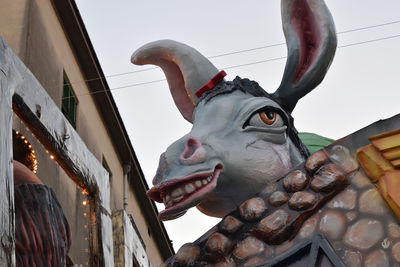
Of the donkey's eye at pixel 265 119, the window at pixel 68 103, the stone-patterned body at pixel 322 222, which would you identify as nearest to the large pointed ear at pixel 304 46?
the donkey's eye at pixel 265 119

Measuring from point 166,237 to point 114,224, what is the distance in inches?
524

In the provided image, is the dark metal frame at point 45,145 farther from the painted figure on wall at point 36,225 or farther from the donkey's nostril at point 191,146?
the donkey's nostril at point 191,146

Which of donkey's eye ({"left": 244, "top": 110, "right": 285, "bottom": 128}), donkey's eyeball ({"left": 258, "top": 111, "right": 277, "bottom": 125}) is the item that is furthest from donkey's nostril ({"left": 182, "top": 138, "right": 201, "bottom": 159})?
donkey's eyeball ({"left": 258, "top": 111, "right": 277, "bottom": 125})

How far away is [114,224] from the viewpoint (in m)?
9.26

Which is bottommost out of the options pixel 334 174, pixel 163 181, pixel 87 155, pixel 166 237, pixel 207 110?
pixel 334 174

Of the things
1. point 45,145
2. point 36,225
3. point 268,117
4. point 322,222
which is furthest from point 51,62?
point 322,222

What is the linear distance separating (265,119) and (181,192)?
88cm

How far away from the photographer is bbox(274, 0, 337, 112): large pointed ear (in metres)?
5.67

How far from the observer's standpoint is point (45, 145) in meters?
7.05

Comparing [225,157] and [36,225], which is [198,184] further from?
[36,225]

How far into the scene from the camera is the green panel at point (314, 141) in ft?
22.4

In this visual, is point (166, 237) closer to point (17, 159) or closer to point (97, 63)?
point (97, 63)

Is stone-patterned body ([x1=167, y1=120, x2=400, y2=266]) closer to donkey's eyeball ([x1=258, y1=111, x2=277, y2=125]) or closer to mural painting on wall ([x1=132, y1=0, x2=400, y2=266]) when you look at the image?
mural painting on wall ([x1=132, y1=0, x2=400, y2=266])

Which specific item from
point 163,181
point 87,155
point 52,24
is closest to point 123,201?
point 52,24
